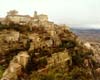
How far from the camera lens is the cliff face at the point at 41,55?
5618 inches

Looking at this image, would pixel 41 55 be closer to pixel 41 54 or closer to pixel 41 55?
pixel 41 55

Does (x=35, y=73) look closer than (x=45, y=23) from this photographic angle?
Yes

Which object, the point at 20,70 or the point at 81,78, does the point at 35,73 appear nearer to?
the point at 20,70

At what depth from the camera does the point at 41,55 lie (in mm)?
153500

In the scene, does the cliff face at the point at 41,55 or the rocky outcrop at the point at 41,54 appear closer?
the cliff face at the point at 41,55

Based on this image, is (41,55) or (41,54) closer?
(41,55)

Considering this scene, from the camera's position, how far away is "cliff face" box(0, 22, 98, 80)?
143 m

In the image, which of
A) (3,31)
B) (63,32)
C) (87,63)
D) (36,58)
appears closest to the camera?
(36,58)

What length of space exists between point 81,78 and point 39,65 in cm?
1976

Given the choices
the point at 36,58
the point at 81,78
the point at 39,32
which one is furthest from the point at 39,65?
the point at 39,32

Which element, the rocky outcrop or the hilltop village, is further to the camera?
the rocky outcrop

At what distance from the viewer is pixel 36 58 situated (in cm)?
15162

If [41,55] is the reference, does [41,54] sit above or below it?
above

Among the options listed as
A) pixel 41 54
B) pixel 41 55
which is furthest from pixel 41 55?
pixel 41 54
